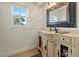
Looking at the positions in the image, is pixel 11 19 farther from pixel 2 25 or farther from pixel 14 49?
pixel 14 49

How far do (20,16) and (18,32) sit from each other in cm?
20

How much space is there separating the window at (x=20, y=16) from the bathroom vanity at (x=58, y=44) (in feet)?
0.83

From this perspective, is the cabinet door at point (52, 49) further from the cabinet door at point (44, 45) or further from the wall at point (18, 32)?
the wall at point (18, 32)

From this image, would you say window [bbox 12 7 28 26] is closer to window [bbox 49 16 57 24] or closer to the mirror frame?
window [bbox 49 16 57 24]

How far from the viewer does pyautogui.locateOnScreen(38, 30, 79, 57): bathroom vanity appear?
3.94 ft

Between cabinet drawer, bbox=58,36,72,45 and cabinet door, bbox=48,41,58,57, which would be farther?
cabinet door, bbox=48,41,58,57

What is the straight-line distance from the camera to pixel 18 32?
144 cm

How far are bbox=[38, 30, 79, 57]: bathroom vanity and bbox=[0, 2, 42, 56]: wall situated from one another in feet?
0.33

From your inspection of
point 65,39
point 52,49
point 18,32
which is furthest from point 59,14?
point 18,32

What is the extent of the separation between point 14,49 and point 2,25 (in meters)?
0.33

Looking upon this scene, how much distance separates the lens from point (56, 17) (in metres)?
1.39

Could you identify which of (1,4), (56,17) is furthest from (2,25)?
(56,17)

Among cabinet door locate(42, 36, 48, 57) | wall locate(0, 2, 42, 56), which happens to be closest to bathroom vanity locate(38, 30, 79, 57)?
cabinet door locate(42, 36, 48, 57)

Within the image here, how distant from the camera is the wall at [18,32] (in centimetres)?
142
